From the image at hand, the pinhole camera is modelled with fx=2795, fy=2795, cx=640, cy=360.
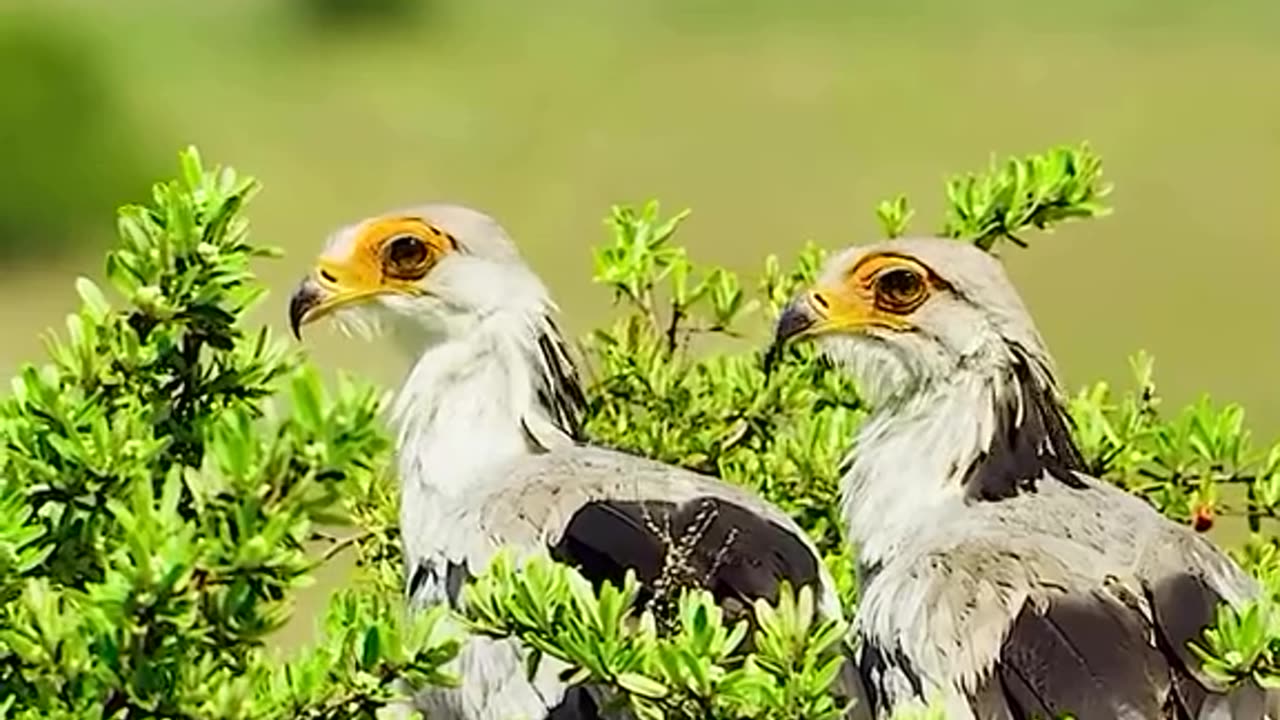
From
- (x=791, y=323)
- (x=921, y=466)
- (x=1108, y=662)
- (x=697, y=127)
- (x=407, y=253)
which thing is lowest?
(x=697, y=127)

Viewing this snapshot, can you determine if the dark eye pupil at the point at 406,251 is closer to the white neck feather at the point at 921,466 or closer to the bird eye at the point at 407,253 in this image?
the bird eye at the point at 407,253

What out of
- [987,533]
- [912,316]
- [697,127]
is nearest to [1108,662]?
[987,533]

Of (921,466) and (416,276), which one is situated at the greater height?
Answer: (416,276)

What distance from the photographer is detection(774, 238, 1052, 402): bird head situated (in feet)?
11.2

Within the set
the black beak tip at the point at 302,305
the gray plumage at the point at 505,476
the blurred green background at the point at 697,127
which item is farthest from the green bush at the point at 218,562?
the blurred green background at the point at 697,127

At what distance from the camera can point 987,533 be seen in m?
3.22

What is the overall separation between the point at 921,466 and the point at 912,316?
190 millimetres

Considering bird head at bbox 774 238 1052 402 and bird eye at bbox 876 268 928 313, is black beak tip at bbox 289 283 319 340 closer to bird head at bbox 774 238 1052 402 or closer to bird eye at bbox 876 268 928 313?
bird head at bbox 774 238 1052 402

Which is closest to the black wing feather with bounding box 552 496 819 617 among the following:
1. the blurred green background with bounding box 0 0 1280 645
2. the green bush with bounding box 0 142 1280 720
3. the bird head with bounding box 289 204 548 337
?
the green bush with bounding box 0 142 1280 720

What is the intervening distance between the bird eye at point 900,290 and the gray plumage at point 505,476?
0.31 m

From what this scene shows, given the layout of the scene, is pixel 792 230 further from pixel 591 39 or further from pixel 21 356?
pixel 591 39

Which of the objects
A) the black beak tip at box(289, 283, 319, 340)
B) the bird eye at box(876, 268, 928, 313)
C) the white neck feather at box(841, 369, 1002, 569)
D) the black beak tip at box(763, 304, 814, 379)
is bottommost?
the white neck feather at box(841, 369, 1002, 569)

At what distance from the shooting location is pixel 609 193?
16031mm

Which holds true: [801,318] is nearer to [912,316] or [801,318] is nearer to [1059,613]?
[912,316]
